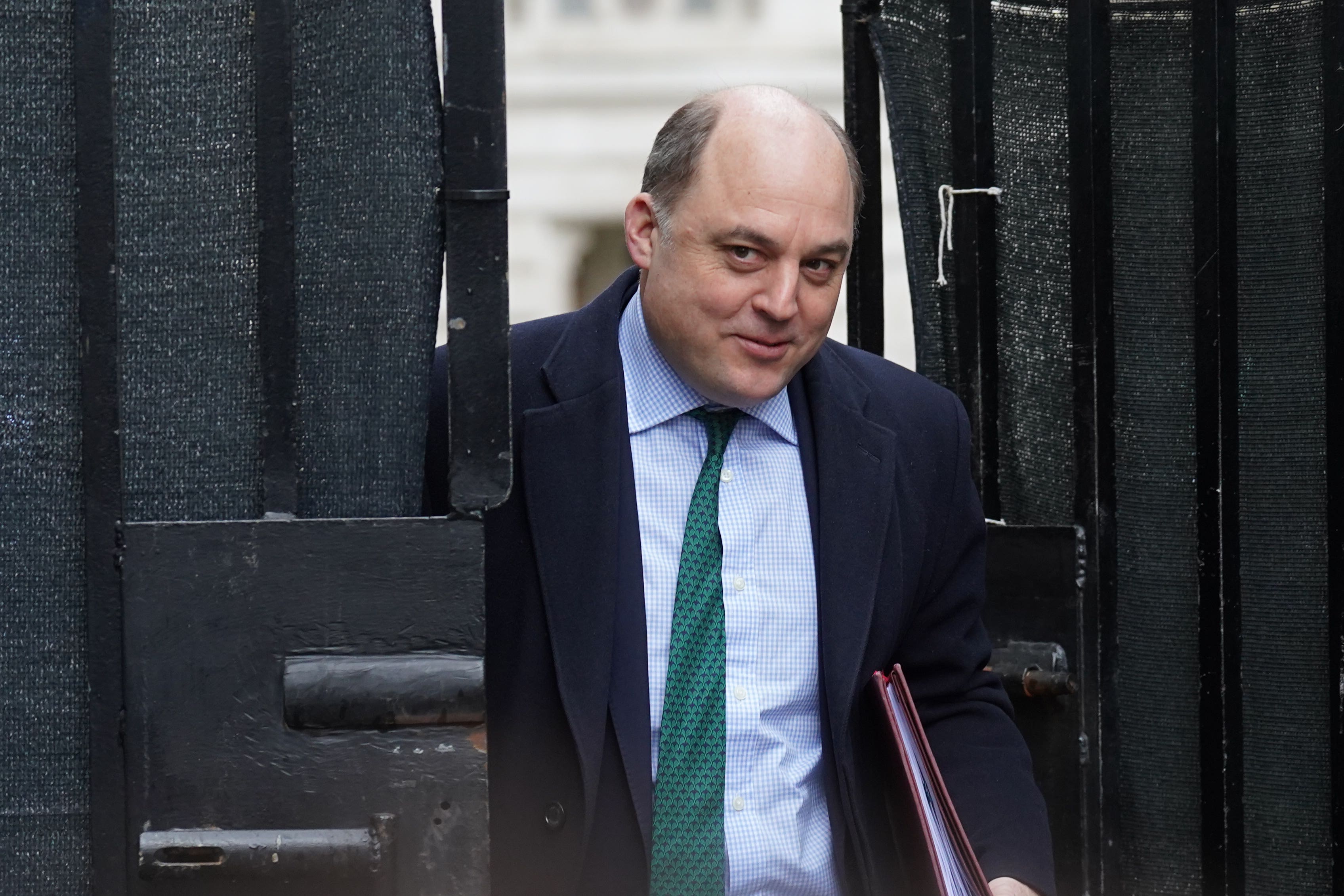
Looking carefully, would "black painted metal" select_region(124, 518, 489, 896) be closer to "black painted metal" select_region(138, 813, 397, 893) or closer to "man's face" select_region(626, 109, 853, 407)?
"black painted metal" select_region(138, 813, 397, 893)

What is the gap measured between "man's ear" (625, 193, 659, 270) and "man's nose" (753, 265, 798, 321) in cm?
25

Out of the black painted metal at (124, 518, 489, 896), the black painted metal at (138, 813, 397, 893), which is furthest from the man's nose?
the black painted metal at (138, 813, 397, 893)

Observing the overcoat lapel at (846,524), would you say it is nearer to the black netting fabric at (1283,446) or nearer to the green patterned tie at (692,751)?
the green patterned tie at (692,751)

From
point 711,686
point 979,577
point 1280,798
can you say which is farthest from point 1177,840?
point 711,686

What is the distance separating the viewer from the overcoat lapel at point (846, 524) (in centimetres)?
218

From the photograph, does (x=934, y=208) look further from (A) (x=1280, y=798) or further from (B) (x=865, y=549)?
(A) (x=1280, y=798)

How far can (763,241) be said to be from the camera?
86.5 inches

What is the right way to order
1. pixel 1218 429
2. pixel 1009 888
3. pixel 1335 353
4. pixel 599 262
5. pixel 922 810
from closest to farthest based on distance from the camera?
pixel 922 810, pixel 1009 888, pixel 1335 353, pixel 1218 429, pixel 599 262

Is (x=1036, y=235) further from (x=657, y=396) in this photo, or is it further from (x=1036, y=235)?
(x=657, y=396)

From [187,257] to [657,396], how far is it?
980 millimetres

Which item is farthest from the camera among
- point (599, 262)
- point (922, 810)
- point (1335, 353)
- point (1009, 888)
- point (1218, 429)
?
point (599, 262)

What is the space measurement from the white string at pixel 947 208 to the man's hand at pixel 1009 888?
1173 millimetres

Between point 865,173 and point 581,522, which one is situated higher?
point 865,173

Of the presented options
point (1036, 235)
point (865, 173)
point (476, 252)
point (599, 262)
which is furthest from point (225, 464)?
point (599, 262)
